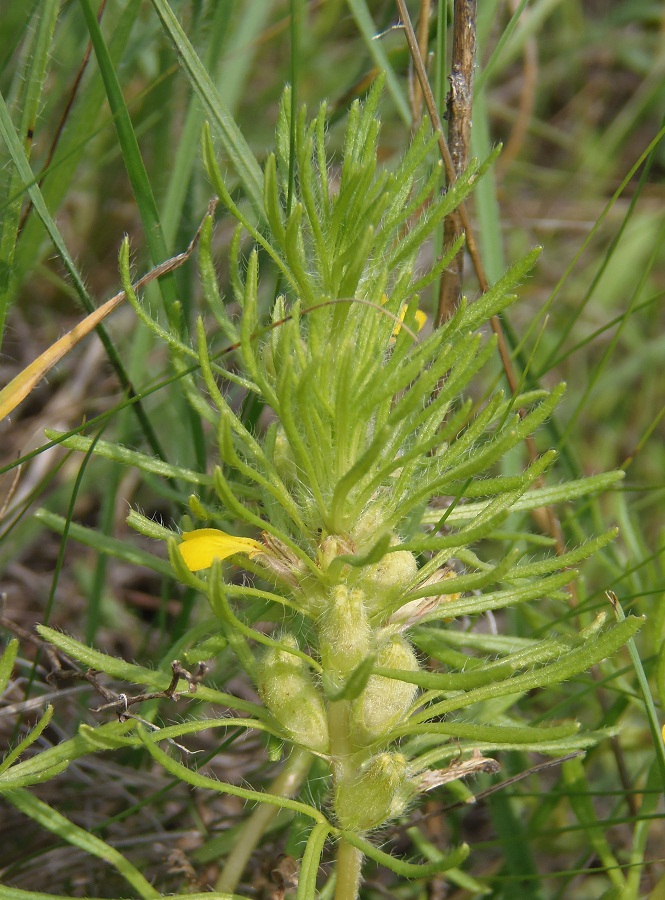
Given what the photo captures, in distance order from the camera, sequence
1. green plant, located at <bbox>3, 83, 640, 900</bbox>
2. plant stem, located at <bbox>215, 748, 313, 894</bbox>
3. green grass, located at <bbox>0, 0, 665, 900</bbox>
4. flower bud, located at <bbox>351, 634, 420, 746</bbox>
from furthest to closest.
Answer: green grass, located at <bbox>0, 0, 665, 900</bbox> → plant stem, located at <bbox>215, 748, 313, 894</bbox> → flower bud, located at <bbox>351, 634, 420, 746</bbox> → green plant, located at <bbox>3, 83, 640, 900</bbox>

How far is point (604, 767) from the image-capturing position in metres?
2.64

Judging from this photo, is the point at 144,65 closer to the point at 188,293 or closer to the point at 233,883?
the point at 188,293

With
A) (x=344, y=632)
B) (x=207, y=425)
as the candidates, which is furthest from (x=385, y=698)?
(x=207, y=425)

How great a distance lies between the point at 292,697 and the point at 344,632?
0.13 m

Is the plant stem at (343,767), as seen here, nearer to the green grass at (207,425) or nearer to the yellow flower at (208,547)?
the green grass at (207,425)

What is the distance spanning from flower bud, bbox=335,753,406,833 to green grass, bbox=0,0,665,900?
0.27 feet

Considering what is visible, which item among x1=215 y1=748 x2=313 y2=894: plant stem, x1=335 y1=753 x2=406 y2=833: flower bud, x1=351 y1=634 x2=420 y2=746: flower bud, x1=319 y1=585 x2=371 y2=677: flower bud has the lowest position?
x1=215 y1=748 x2=313 y2=894: plant stem

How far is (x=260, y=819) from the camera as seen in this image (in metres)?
1.62

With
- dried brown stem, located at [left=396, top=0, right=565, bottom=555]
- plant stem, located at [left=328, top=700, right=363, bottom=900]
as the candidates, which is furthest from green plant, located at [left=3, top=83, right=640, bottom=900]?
dried brown stem, located at [left=396, top=0, right=565, bottom=555]

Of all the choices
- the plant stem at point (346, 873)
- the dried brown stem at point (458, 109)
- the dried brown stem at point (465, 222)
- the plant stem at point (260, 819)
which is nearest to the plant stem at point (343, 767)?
the plant stem at point (346, 873)

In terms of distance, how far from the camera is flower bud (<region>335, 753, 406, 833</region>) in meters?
1.32

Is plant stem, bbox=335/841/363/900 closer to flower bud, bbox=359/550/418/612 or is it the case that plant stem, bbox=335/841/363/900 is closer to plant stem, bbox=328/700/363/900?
plant stem, bbox=328/700/363/900

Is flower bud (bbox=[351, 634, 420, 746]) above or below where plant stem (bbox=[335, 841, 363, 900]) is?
above

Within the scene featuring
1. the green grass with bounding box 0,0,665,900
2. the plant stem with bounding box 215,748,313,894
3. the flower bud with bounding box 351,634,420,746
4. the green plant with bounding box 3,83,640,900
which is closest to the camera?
the green plant with bounding box 3,83,640,900
